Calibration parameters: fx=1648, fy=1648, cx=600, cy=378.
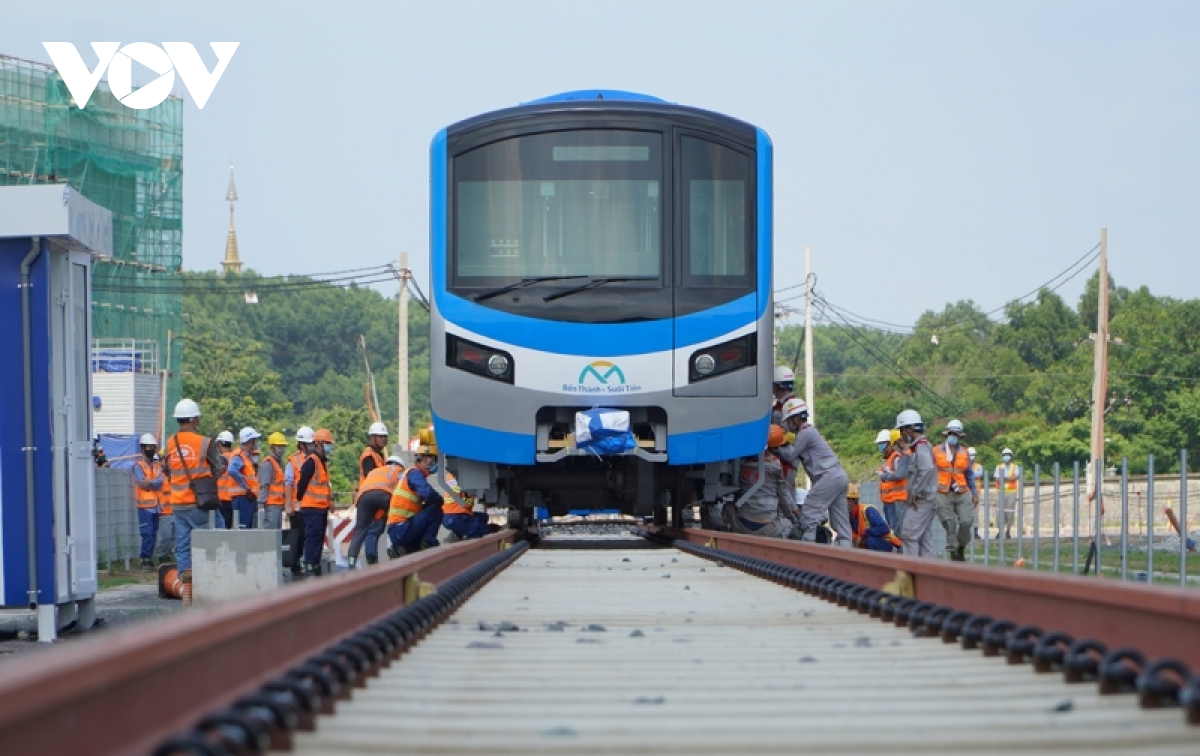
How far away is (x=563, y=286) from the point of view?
41.1 feet

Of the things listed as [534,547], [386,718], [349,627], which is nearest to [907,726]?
[386,718]

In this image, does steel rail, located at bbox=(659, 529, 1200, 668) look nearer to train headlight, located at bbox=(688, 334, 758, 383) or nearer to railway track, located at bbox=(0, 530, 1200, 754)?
railway track, located at bbox=(0, 530, 1200, 754)

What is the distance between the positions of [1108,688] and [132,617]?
9.50m

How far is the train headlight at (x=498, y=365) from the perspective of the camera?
12.5m

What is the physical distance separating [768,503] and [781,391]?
113 centimetres

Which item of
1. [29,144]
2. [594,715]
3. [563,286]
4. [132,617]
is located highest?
[29,144]

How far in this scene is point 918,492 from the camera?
53.5ft

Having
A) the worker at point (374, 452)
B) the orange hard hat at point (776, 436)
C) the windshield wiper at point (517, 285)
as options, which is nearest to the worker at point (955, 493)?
the orange hard hat at point (776, 436)

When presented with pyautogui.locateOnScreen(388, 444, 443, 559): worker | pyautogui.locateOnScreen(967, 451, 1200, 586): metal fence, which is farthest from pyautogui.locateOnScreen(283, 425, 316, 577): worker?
pyautogui.locateOnScreen(967, 451, 1200, 586): metal fence

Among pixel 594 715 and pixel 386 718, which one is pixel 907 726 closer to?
pixel 594 715

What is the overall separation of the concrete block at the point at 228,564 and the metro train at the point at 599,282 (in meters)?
1.70

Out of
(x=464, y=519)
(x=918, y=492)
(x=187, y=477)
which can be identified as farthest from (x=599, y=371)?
(x=918, y=492)

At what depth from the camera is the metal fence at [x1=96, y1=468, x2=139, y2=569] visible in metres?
20.0

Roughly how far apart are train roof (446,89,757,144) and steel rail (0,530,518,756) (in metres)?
7.98
